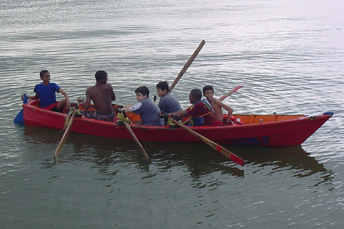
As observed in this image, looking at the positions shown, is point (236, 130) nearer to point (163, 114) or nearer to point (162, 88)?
point (163, 114)

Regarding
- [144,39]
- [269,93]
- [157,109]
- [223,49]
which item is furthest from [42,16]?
[157,109]

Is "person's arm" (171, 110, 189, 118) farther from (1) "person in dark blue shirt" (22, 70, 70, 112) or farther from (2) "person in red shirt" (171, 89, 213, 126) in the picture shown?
(1) "person in dark blue shirt" (22, 70, 70, 112)

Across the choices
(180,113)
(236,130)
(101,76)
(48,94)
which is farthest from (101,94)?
(236,130)

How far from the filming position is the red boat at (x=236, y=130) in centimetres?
883

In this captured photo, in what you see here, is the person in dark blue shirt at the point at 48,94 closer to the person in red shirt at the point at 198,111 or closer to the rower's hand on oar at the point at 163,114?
the rower's hand on oar at the point at 163,114

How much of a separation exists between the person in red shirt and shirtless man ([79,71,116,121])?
65.1 inches

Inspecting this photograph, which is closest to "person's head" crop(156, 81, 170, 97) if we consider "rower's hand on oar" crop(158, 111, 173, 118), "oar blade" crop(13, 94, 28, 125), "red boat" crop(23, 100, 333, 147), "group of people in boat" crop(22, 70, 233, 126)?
"group of people in boat" crop(22, 70, 233, 126)

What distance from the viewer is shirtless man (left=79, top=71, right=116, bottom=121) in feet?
32.4

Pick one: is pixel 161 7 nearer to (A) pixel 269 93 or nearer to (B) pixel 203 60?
(B) pixel 203 60

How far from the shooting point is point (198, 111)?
9234 millimetres

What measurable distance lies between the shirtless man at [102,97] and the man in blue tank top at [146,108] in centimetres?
73

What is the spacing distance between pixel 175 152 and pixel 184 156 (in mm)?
270

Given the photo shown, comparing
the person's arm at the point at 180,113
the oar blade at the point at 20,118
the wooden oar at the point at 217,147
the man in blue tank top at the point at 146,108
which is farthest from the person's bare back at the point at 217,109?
the oar blade at the point at 20,118

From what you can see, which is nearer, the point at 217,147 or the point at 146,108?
the point at 217,147
